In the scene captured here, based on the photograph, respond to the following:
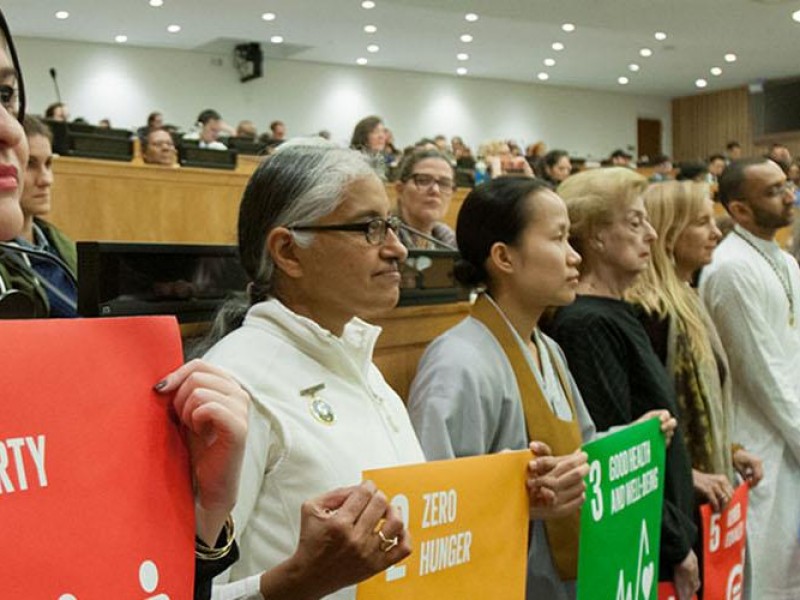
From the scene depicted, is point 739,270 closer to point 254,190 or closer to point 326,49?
point 254,190

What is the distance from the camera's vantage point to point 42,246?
2656 mm

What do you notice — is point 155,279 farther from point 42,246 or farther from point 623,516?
point 623,516

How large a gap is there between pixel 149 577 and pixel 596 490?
1.34 m

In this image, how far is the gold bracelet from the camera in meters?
1.05

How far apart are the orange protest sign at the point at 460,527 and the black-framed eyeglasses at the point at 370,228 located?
40 cm

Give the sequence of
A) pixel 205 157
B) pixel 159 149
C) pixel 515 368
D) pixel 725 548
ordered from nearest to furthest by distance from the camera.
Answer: pixel 515 368
pixel 725 548
pixel 205 157
pixel 159 149

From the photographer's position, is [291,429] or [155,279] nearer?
[291,429]

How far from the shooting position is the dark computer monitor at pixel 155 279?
6.60 ft

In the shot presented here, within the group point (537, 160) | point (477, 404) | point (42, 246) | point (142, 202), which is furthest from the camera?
point (537, 160)

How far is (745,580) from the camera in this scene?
3010 mm

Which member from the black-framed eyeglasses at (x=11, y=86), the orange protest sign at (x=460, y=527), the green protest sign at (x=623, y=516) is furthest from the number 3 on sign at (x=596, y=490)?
the black-framed eyeglasses at (x=11, y=86)

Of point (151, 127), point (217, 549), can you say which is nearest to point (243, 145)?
point (151, 127)

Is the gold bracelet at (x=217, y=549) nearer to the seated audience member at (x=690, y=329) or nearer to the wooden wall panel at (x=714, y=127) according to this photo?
the seated audience member at (x=690, y=329)

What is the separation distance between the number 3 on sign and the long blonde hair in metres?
0.80
